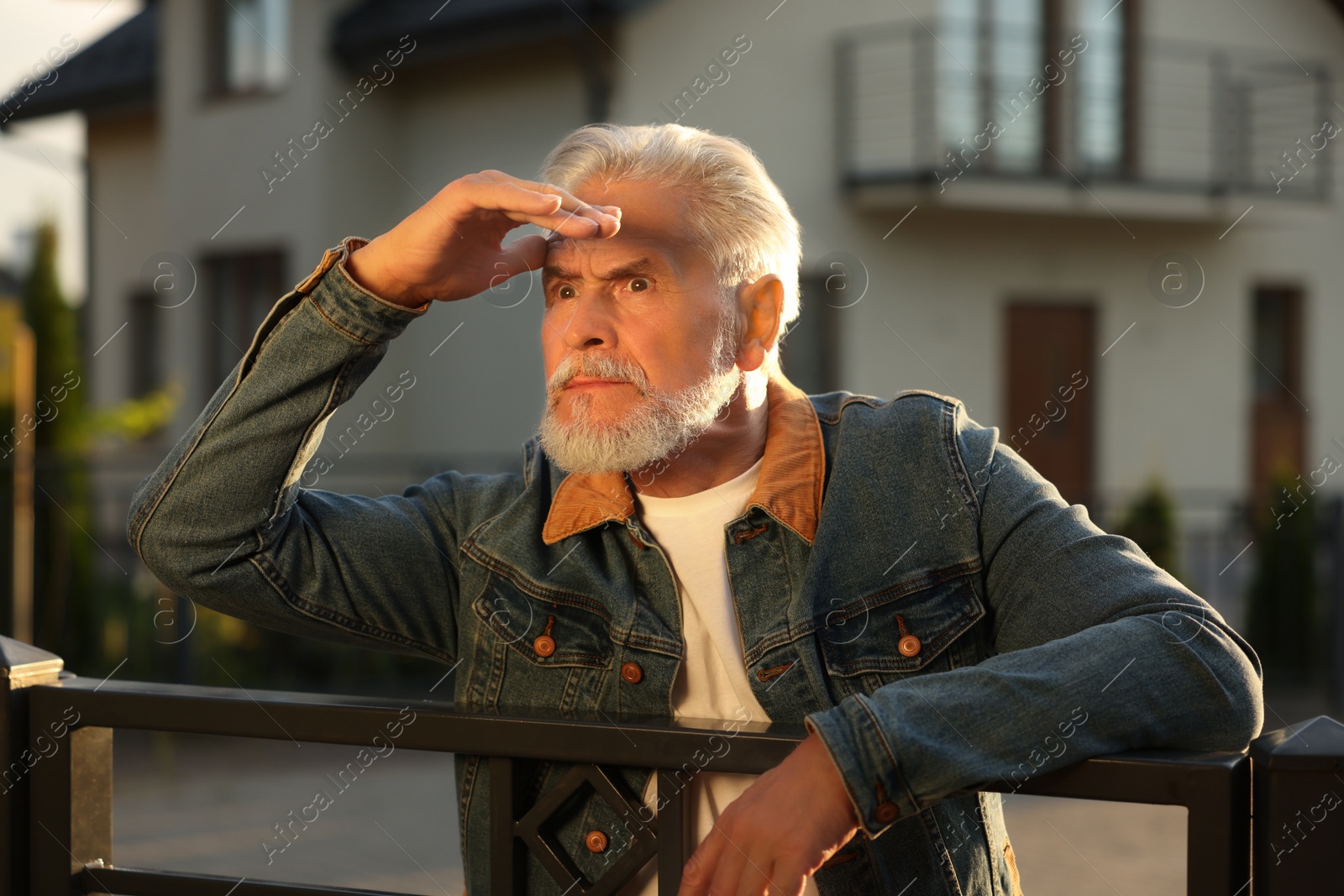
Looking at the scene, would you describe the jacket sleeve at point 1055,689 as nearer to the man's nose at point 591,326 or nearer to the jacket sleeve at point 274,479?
the man's nose at point 591,326

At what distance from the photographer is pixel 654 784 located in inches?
79.5

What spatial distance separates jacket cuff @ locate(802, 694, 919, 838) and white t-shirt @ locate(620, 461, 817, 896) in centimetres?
57

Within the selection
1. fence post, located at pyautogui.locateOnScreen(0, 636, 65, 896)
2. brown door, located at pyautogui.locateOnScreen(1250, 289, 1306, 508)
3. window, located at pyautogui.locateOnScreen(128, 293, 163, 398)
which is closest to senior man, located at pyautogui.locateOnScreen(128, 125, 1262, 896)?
fence post, located at pyautogui.locateOnScreen(0, 636, 65, 896)

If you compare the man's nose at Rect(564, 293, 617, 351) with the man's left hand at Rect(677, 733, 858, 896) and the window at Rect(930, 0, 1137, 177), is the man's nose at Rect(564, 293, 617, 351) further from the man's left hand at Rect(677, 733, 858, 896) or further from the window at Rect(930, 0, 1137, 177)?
the window at Rect(930, 0, 1137, 177)

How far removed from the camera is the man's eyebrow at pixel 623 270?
7.31 feet

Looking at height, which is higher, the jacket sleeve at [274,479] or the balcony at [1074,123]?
the balcony at [1074,123]

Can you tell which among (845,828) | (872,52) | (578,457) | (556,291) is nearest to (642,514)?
(578,457)

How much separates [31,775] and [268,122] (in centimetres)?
1171

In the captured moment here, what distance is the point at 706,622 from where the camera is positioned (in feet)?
7.19

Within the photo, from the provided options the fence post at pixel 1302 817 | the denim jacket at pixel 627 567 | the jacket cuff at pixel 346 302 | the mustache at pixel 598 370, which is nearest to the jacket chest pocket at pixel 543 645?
the denim jacket at pixel 627 567

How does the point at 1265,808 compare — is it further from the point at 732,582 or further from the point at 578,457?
the point at 578,457

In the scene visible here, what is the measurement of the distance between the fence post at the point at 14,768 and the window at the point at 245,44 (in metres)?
12.0

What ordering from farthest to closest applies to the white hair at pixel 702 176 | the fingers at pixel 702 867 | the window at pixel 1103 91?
the window at pixel 1103 91 < the white hair at pixel 702 176 < the fingers at pixel 702 867

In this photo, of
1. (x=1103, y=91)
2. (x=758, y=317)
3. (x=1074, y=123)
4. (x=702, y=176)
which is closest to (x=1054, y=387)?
(x=1074, y=123)
